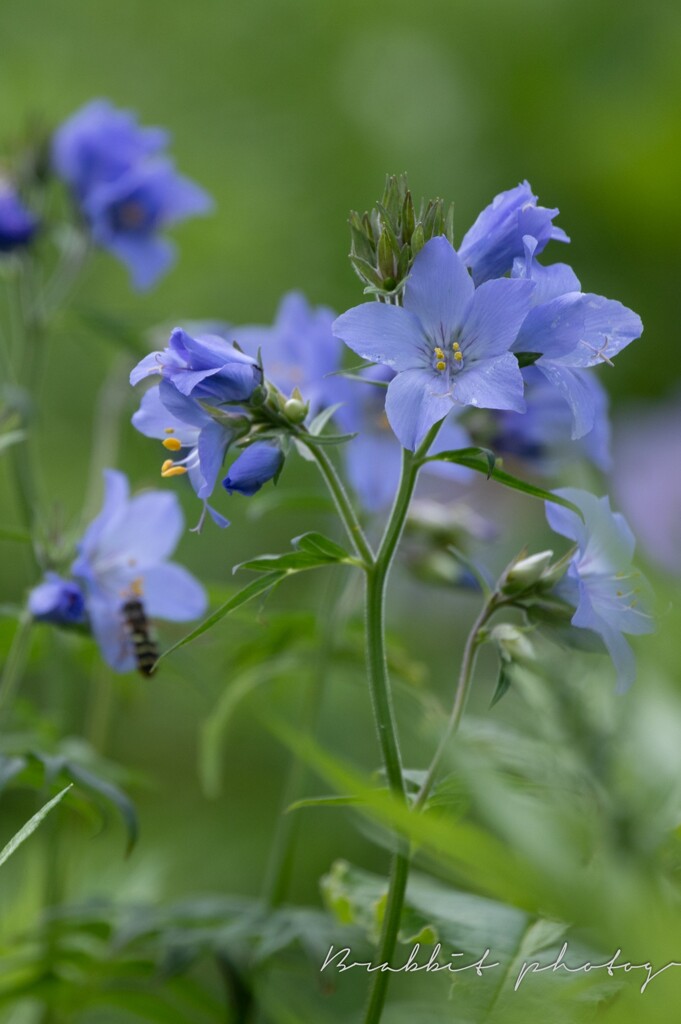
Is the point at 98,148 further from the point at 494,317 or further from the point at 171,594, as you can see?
the point at 494,317

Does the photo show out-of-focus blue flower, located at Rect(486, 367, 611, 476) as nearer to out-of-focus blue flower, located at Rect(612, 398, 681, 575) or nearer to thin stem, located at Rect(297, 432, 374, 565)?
thin stem, located at Rect(297, 432, 374, 565)

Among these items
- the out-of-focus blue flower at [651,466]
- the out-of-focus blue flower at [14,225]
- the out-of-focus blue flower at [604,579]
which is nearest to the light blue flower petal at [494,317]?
the out-of-focus blue flower at [604,579]

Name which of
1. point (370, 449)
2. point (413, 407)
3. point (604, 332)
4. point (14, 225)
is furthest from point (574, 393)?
point (14, 225)

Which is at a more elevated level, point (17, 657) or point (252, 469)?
point (252, 469)

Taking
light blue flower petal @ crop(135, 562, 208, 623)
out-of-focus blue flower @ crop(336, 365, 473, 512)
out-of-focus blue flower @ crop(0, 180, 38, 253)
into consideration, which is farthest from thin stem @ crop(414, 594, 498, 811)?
out-of-focus blue flower @ crop(0, 180, 38, 253)

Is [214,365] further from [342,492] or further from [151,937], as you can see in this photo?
[151,937]

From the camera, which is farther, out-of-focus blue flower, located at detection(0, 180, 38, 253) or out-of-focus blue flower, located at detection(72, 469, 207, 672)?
out-of-focus blue flower, located at detection(0, 180, 38, 253)
